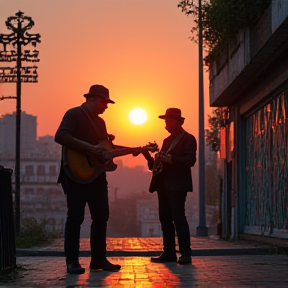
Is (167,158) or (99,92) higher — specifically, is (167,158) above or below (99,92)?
below

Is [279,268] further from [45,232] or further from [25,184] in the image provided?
[25,184]

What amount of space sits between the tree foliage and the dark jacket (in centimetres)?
455

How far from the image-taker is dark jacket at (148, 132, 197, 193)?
1129 cm

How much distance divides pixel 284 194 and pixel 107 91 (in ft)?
22.7

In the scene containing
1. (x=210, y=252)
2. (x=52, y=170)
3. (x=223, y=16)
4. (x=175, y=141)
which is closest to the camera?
(x=175, y=141)

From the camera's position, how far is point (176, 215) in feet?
37.4

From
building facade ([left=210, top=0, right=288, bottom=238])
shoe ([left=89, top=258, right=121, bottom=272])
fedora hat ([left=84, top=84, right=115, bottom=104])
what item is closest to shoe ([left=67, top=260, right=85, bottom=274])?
shoe ([left=89, top=258, right=121, bottom=272])

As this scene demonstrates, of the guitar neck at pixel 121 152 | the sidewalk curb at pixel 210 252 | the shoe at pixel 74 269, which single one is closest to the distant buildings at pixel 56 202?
the sidewalk curb at pixel 210 252

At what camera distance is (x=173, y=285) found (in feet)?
27.1

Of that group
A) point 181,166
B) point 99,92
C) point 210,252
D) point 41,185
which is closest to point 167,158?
point 181,166

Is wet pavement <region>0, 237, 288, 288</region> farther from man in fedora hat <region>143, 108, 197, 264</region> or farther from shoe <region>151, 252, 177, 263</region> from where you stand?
man in fedora hat <region>143, 108, 197, 264</region>

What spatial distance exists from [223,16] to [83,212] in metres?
8.68

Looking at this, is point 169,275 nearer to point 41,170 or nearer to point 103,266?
point 103,266

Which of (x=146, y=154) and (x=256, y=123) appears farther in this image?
(x=256, y=123)
